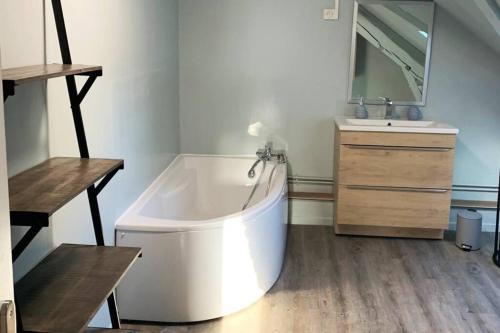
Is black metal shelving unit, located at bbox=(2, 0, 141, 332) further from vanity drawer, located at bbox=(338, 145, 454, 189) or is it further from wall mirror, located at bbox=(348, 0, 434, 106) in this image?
wall mirror, located at bbox=(348, 0, 434, 106)

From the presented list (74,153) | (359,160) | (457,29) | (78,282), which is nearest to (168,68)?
(359,160)

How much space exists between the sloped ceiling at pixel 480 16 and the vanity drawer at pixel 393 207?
1.11 meters

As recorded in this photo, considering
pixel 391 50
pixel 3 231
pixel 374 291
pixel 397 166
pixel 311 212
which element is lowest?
pixel 374 291

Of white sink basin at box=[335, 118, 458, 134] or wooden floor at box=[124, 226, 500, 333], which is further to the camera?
white sink basin at box=[335, 118, 458, 134]

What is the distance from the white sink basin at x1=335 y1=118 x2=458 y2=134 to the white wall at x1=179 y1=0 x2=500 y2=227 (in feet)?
0.69

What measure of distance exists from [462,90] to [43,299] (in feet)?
11.7

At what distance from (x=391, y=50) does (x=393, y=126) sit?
2.10 feet

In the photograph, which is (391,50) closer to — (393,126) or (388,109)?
(388,109)

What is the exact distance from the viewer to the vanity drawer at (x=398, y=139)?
3812mm

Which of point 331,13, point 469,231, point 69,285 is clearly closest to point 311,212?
point 469,231

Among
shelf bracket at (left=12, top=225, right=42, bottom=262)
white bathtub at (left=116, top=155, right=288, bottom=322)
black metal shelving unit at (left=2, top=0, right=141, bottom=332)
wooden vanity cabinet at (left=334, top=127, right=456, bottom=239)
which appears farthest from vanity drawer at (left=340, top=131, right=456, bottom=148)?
shelf bracket at (left=12, top=225, right=42, bottom=262)

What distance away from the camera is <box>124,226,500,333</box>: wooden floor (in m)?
2.87

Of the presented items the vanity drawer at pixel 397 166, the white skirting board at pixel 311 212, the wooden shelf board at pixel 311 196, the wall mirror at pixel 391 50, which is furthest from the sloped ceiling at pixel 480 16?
the wooden shelf board at pixel 311 196

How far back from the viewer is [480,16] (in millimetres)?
3641
